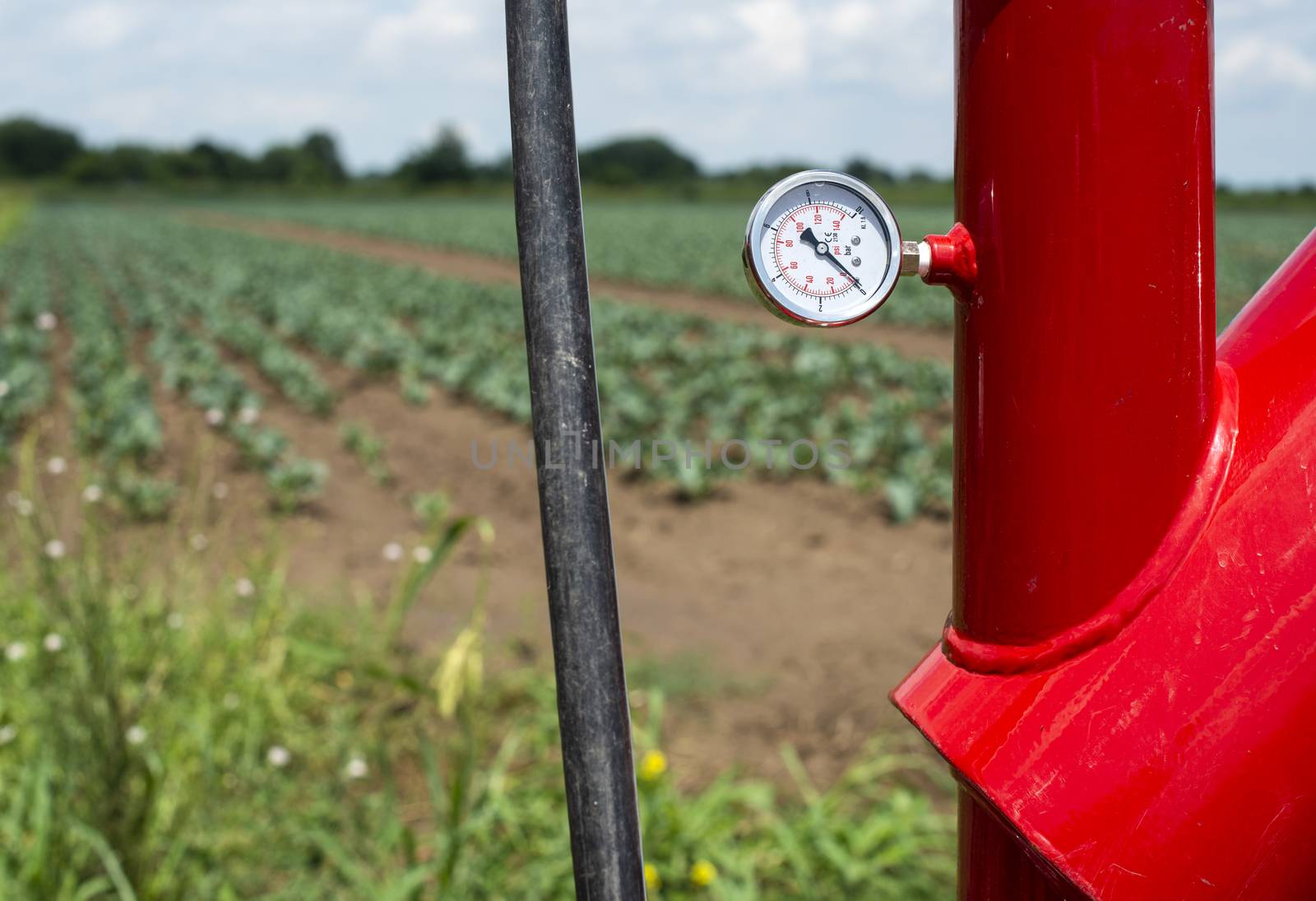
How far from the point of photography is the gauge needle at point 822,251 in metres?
0.92

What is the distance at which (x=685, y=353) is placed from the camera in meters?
10.1

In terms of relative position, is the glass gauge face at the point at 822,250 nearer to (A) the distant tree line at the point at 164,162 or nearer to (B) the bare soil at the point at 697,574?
(B) the bare soil at the point at 697,574

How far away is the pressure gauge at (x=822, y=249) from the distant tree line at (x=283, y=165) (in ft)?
217

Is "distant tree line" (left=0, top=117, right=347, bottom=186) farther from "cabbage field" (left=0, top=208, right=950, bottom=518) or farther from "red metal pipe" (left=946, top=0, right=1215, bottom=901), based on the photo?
"red metal pipe" (left=946, top=0, right=1215, bottom=901)

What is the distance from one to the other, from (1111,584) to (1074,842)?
208mm

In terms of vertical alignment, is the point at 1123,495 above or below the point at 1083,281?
below

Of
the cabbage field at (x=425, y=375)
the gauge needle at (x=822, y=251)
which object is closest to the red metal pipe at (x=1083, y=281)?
the gauge needle at (x=822, y=251)

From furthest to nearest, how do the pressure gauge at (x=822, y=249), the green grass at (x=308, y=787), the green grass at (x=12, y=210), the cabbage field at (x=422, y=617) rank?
the green grass at (x=12, y=210), the cabbage field at (x=422, y=617), the green grass at (x=308, y=787), the pressure gauge at (x=822, y=249)

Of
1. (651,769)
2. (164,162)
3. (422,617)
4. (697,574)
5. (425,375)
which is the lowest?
(697,574)

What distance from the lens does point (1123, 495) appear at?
0.83m

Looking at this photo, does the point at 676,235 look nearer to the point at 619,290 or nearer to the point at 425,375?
the point at 619,290

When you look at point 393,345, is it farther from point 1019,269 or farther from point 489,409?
point 1019,269

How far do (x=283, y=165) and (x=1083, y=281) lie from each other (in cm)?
9765

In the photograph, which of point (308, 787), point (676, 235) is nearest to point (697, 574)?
point (308, 787)
